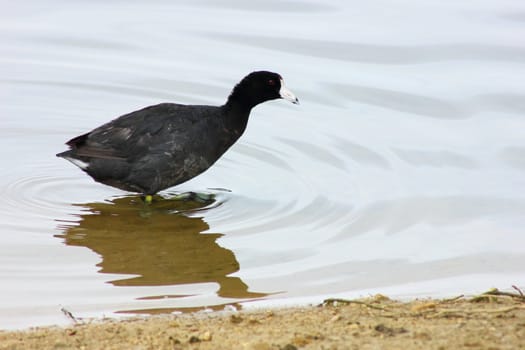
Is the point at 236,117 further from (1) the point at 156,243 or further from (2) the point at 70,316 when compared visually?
(2) the point at 70,316

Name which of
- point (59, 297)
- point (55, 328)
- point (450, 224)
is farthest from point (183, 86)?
point (55, 328)

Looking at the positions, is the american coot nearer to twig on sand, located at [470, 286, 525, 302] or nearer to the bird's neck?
the bird's neck

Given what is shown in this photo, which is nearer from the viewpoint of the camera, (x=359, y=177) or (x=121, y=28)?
(x=359, y=177)

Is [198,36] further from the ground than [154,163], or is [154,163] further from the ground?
[198,36]

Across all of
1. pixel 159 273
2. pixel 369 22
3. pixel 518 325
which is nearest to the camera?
pixel 518 325

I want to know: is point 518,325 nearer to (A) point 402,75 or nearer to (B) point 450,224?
(B) point 450,224

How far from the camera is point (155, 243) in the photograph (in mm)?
7371

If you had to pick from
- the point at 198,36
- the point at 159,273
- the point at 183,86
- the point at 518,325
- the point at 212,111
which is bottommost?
the point at 518,325

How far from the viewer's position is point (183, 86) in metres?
10.9

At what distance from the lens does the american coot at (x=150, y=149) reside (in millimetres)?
8391

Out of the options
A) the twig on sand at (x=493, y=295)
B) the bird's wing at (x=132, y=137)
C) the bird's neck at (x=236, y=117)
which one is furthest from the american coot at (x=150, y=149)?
the twig on sand at (x=493, y=295)

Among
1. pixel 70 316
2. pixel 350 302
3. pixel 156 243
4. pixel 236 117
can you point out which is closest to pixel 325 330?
pixel 350 302

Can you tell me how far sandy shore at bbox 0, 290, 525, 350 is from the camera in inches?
176

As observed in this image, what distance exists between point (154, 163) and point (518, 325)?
14.0 feet
